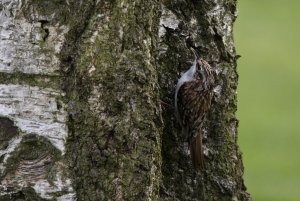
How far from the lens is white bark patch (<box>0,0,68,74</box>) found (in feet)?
13.8

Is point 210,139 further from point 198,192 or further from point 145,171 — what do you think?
point 145,171

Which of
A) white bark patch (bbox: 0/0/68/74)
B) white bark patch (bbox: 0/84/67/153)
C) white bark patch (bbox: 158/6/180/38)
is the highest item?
white bark patch (bbox: 158/6/180/38)

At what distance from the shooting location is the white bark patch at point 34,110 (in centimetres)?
419

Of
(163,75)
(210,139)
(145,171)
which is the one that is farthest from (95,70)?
(210,139)

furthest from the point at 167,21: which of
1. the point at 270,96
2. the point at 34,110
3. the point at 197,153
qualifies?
the point at 270,96

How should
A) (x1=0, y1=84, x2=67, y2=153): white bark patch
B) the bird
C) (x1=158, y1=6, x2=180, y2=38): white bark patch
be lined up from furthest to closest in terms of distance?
the bird < (x1=158, y1=6, x2=180, y2=38): white bark patch < (x1=0, y1=84, x2=67, y2=153): white bark patch

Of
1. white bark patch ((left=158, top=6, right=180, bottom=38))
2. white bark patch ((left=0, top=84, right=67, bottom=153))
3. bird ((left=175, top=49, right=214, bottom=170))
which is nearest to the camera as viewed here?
white bark patch ((left=0, top=84, right=67, bottom=153))

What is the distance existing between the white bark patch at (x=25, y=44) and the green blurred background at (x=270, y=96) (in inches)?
287

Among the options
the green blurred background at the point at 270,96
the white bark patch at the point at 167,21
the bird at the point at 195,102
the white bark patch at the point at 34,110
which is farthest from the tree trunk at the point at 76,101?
the green blurred background at the point at 270,96

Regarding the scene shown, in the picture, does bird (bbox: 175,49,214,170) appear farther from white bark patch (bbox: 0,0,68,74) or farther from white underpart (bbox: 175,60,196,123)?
white bark patch (bbox: 0,0,68,74)

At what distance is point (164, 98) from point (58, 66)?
1.02 meters

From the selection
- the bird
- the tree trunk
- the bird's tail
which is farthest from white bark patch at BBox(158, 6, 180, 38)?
the tree trunk

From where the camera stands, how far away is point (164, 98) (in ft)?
16.9

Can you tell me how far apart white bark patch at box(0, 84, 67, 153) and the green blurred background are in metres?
7.26
